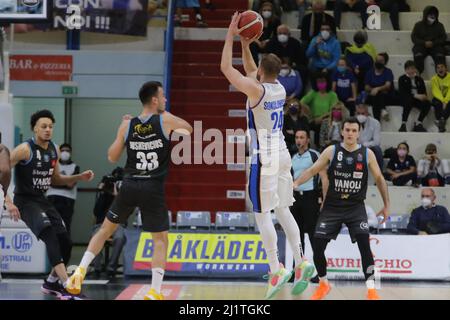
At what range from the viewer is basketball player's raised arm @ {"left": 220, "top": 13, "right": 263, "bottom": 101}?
841 cm

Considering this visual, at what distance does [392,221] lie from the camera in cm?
1412

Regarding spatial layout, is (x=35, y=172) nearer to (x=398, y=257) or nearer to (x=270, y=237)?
(x=270, y=237)

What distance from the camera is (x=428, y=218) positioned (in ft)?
45.8

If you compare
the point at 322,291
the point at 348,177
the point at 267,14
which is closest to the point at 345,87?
the point at 267,14

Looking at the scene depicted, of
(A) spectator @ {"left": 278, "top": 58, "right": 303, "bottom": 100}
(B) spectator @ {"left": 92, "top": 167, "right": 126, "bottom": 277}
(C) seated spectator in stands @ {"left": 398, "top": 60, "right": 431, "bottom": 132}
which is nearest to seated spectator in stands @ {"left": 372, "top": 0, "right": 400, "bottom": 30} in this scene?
(C) seated spectator in stands @ {"left": 398, "top": 60, "right": 431, "bottom": 132}

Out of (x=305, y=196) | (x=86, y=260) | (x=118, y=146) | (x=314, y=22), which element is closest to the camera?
(x=118, y=146)

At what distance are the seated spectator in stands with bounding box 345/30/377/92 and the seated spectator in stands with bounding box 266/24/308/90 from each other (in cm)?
96

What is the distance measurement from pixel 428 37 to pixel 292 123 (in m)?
4.41

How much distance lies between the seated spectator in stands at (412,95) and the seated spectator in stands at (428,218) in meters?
3.03

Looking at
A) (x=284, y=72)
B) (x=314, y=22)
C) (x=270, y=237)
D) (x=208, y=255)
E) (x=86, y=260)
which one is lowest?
(x=208, y=255)

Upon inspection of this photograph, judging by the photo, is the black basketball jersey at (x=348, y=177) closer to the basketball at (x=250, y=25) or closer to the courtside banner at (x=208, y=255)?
the basketball at (x=250, y=25)

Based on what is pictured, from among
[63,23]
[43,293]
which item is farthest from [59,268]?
[63,23]

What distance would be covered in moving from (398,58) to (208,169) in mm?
4811
